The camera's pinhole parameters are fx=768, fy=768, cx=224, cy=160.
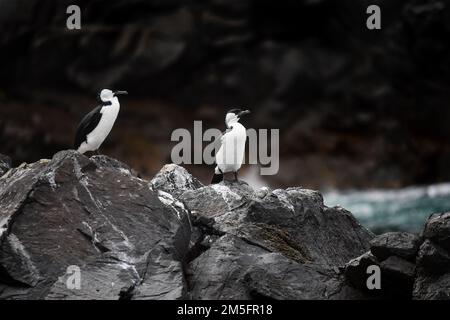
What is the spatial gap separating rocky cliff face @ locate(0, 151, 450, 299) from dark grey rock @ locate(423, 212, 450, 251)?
11mm

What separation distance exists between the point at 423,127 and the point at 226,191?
77.8 ft

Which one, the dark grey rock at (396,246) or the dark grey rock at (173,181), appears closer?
the dark grey rock at (396,246)

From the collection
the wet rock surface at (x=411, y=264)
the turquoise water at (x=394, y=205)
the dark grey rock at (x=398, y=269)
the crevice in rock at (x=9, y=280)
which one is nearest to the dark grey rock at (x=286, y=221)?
the wet rock surface at (x=411, y=264)

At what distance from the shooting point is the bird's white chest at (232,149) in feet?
38.4

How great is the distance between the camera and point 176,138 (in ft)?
107

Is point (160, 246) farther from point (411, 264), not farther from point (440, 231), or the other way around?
point (440, 231)

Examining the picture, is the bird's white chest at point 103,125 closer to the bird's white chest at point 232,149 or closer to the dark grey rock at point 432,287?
the bird's white chest at point 232,149

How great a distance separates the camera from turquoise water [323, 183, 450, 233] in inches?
915

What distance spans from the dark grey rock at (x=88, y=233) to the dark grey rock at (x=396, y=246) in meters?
2.12

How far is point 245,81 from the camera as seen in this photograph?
34.3 m

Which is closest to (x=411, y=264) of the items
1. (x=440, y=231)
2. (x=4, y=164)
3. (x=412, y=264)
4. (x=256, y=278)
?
(x=412, y=264)

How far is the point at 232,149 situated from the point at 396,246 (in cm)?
408
